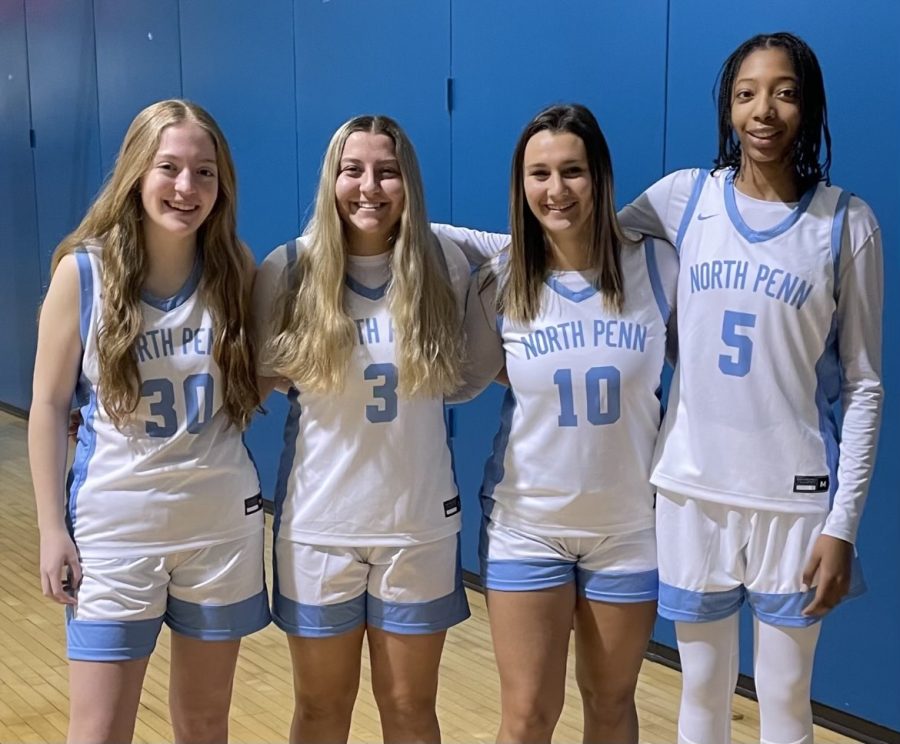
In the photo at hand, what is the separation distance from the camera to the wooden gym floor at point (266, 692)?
116 inches

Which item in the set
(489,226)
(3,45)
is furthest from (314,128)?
(3,45)

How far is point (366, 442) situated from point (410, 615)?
33 cm

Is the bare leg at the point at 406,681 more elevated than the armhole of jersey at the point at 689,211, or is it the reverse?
the armhole of jersey at the point at 689,211

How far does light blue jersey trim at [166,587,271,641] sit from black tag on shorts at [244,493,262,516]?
153 millimetres

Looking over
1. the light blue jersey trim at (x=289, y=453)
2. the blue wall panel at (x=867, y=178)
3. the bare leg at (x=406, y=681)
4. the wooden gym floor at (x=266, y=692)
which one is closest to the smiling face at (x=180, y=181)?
the light blue jersey trim at (x=289, y=453)

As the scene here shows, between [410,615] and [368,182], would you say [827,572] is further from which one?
[368,182]

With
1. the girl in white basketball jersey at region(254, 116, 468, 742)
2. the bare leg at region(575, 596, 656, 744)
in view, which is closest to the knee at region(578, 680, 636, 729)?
the bare leg at region(575, 596, 656, 744)

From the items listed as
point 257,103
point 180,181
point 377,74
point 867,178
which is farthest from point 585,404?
point 257,103

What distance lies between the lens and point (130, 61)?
6.15 meters

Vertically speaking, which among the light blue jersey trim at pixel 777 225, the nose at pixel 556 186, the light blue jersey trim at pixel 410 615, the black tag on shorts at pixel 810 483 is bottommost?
the light blue jersey trim at pixel 410 615

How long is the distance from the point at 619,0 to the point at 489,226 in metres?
0.89

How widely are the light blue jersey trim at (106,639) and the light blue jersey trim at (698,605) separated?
91cm

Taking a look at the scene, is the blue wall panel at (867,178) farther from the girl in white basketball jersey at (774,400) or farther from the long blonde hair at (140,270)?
the long blonde hair at (140,270)

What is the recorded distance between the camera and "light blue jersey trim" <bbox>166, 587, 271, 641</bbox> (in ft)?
6.66
